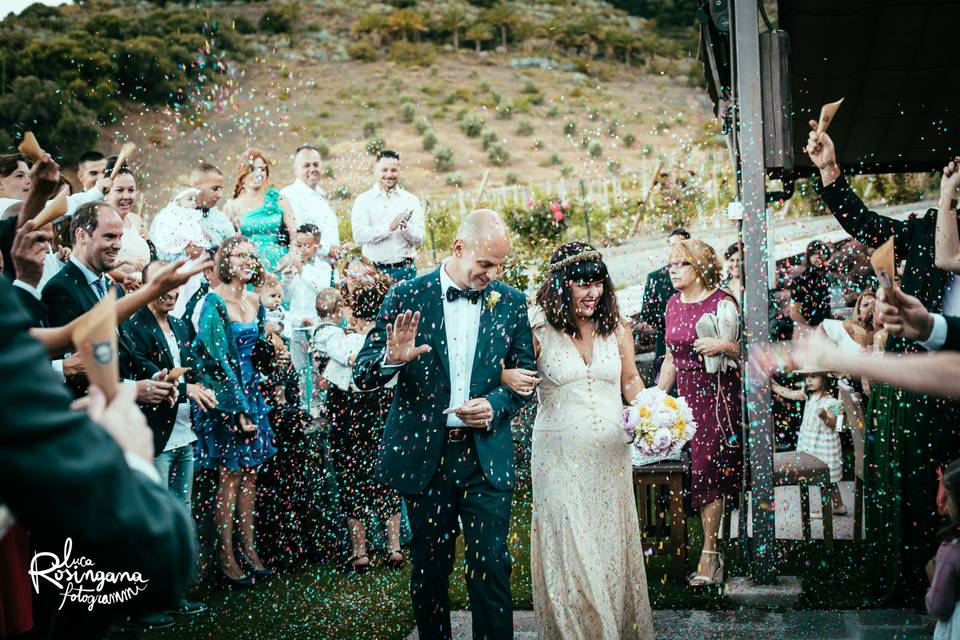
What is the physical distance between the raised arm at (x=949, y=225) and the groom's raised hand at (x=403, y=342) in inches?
102

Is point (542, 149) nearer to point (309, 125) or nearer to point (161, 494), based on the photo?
point (309, 125)

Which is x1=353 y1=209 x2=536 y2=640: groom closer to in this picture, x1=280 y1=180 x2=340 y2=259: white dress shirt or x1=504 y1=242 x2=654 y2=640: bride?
x1=504 y1=242 x2=654 y2=640: bride

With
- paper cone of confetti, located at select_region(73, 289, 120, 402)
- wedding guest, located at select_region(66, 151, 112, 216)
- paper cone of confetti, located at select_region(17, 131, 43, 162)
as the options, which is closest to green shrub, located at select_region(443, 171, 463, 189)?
wedding guest, located at select_region(66, 151, 112, 216)

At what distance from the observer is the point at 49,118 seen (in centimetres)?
3281

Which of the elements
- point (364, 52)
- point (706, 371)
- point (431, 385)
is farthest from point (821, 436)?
point (364, 52)

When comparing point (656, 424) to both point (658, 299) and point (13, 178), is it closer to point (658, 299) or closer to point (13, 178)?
point (658, 299)

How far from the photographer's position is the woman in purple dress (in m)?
6.47

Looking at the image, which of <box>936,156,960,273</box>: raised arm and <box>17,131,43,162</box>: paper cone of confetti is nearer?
<box>17,131,43,162</box>: paper cone of confetti

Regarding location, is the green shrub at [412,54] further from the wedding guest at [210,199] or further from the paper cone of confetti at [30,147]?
the paper cone of confetti at [30,147]

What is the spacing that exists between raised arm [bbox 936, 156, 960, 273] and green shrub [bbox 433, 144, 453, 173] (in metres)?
32.7

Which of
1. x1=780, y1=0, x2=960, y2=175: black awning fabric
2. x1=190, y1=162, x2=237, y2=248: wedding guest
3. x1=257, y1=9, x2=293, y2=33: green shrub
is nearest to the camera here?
x1=780, y1=0, x2=960, y2=175: black awning fabric

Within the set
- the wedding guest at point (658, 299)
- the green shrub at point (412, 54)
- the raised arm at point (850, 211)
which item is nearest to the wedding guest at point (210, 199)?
the wedding guest at point (658, 299)

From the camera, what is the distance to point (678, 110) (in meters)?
38.4

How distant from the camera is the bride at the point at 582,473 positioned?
4.89 metres
